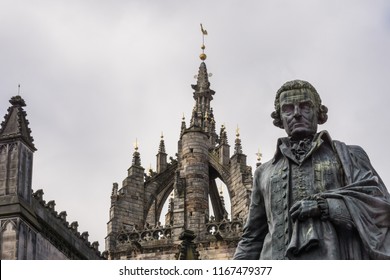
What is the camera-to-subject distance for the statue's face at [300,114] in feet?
26.2

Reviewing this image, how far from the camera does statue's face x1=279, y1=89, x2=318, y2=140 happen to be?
799 centimetres

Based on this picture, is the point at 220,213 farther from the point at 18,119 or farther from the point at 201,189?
the point at 18,119

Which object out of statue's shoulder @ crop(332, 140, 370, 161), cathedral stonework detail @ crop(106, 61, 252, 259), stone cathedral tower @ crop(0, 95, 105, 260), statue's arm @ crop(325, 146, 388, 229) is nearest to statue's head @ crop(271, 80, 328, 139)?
statue's shoulder @ crop(332, 140, 370, 161)

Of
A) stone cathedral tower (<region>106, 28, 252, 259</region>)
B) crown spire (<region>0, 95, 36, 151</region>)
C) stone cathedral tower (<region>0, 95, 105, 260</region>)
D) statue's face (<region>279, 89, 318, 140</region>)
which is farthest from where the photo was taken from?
stone cathedral tower (<region>106, 28, 252, 259</region>)

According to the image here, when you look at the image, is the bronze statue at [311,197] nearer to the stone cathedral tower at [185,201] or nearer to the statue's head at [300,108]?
the statue's head at [300,108]

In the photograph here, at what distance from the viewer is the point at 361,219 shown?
7.41 m

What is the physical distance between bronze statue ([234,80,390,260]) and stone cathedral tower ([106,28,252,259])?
52849 millimetres

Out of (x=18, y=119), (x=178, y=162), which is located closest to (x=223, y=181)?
(x=178, y=162)

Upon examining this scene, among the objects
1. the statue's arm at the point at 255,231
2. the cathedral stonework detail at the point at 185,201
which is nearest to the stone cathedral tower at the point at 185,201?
the cathedral stonework detail at the point at 185,201

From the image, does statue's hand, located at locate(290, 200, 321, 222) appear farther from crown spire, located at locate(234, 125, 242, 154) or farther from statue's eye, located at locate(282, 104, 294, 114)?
crown spire, located at locate(234, 125, 242, 154)

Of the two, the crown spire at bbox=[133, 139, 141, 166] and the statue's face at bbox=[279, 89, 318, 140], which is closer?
the statue's face at bbox=[279, 89, 318, 140]

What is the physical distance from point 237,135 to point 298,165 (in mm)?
65338

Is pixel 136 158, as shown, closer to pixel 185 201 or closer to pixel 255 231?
pixel 185 201

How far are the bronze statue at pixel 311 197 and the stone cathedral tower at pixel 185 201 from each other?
2081 inches
